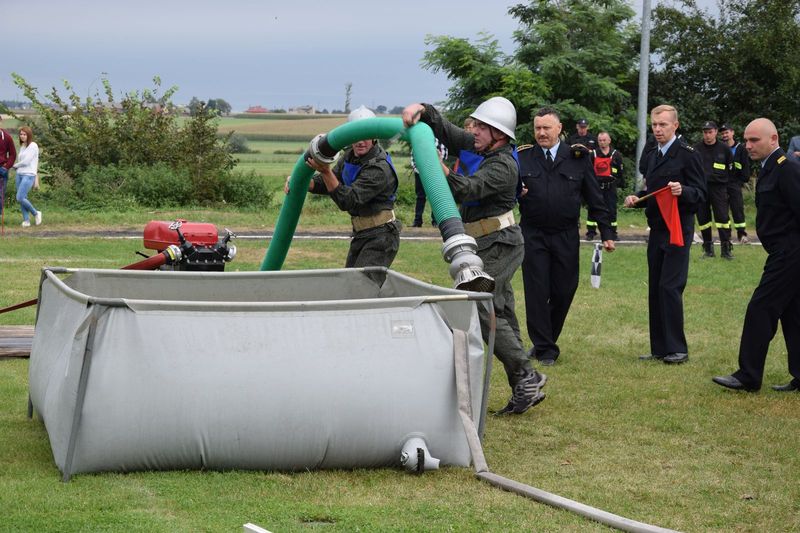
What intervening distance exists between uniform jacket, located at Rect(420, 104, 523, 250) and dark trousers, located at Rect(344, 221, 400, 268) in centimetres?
87

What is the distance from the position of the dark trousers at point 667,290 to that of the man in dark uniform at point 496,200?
246cm

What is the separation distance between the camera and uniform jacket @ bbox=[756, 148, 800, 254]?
9.11 meters

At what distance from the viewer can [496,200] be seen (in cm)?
842

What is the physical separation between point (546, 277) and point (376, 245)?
177cm

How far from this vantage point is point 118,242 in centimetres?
1997

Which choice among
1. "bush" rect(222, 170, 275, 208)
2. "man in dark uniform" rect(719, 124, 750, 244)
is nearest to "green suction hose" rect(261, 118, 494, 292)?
"man in dark uniform" rect(719, 124, 750, 244)

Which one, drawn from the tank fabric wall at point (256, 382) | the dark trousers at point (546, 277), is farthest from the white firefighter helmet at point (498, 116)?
the dark trousers at point (546, 277)

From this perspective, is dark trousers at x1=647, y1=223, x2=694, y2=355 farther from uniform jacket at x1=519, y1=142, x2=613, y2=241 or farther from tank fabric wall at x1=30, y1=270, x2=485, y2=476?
tank fabric wall at x1=30, y1=270, x2=485, y2=476

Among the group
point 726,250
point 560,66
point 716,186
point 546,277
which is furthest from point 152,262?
point 560,66

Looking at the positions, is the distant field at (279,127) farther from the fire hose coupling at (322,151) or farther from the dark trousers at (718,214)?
the fire hose coupling at (322,151)

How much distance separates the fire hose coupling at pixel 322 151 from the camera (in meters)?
8.18

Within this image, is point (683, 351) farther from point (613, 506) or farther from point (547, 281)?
point (613, 506)

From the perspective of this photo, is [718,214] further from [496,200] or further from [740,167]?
[496,200]

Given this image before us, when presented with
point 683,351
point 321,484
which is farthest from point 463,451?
point 683,351
